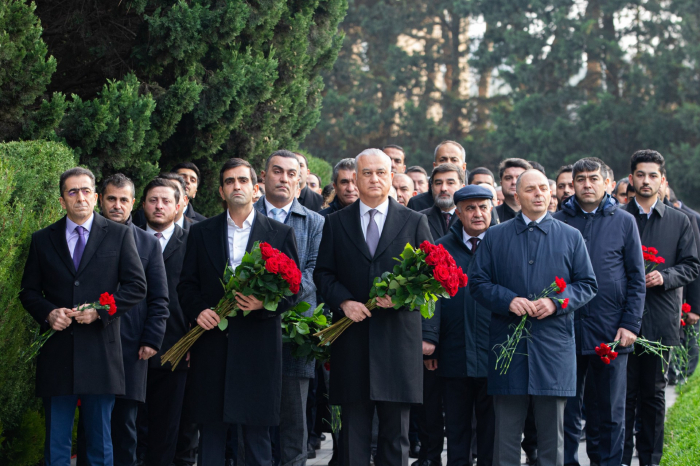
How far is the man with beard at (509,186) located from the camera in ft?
27.1

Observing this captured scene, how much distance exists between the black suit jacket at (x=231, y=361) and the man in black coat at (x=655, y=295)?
3206mm

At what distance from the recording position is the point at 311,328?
6309 millimetres

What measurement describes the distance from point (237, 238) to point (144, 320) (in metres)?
1.06

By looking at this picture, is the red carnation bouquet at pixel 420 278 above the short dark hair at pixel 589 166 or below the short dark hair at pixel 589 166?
below

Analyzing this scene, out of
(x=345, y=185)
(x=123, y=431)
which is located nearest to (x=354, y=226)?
(x=123, y=431)

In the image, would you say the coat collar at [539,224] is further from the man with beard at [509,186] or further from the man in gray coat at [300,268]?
the man with beard at [509,186]

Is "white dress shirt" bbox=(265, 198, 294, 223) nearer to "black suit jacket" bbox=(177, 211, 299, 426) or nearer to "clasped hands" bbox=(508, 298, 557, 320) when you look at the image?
"black suit jacket" bbox=(177, 211, 299, 426)

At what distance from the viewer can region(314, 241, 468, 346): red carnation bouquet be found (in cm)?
518

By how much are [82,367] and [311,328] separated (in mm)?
1633

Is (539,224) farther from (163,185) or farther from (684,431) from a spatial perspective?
(163,185)

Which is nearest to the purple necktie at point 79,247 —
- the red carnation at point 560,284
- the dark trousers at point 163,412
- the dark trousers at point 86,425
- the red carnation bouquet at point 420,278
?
the dark trousers at point 86,425

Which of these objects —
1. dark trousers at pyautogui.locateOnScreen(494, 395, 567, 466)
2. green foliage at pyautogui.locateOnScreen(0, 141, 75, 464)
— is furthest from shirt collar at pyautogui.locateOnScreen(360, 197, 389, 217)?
green foliage at pyautogui.locateOnScreen(0, 141, 75, 464)

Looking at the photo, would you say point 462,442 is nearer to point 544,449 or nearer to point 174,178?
point 544,449

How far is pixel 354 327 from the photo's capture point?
573 centimetres
